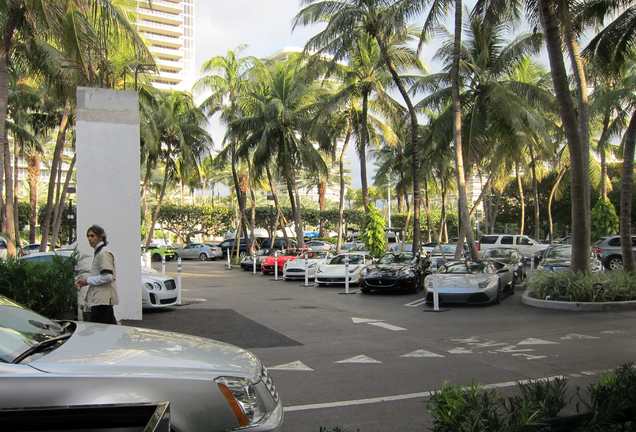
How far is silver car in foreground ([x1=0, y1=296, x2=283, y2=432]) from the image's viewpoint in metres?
3.24

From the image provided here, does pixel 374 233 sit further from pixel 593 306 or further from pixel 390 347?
pixel 390 347

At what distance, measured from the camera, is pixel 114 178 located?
1202 centimetres

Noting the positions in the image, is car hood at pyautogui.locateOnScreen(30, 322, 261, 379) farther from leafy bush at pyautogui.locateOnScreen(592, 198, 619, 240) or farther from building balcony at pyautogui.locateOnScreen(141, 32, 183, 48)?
building balcony at pyautogui.locateOnScreen(141, 32, 183, 48)

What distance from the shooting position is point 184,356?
3.84 meters

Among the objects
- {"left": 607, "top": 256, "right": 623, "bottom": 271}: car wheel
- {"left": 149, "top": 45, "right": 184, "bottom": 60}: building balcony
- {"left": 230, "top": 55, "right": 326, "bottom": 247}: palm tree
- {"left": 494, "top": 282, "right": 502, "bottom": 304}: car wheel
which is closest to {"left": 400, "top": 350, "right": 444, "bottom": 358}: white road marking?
{"left": 494, "top": 282, "right": 502, "bottom": 304}: car wheel

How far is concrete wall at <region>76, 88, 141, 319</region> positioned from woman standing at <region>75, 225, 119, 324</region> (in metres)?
4.74

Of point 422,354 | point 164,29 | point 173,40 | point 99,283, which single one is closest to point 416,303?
point 422,354

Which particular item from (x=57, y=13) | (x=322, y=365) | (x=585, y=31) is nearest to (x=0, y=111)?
(x=57, y=13)

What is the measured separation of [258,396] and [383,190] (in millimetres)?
67053

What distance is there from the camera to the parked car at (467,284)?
14.6m

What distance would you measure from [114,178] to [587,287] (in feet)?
35.2

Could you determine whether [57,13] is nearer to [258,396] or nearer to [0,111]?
[0,111]

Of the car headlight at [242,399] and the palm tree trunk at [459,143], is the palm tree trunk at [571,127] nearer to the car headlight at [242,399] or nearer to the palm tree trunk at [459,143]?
the palm tree trunk at [459,143]

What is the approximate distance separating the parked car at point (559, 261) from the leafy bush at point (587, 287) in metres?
3.30
